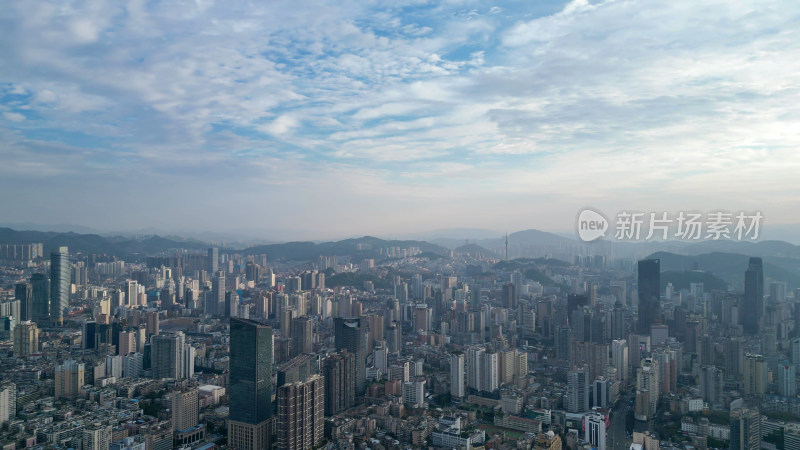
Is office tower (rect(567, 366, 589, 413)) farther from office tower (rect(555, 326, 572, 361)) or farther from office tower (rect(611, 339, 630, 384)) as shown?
office tower (rect(555, 326, 572, 361))

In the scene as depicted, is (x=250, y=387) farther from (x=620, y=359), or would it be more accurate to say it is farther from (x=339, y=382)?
(x=620, y=359)

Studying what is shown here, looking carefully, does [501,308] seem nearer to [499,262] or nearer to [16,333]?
[499,262]

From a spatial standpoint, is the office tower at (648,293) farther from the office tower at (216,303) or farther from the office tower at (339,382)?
the office tower at (216,303)

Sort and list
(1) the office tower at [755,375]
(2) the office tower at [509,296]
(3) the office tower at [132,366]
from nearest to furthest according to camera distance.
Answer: (1) the office tower at [755,375] < (3) the office tower at [132,366] < (2) the office tower at [509,296]

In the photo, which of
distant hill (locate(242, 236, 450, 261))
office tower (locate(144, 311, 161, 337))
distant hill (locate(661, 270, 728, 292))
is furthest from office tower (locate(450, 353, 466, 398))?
distant hill (locate(242, 236, 450, 261))

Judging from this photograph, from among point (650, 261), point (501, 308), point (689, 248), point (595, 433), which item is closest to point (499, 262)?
point (501, 308)

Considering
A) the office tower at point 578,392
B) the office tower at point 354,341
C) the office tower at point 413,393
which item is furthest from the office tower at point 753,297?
the office tower at point 354,341

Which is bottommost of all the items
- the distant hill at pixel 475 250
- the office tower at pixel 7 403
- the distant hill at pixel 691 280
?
the office tower at pixel 7 403
